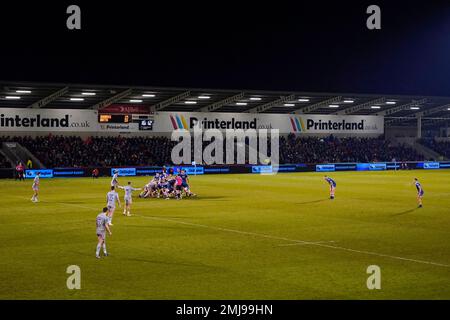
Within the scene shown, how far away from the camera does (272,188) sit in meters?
52.0

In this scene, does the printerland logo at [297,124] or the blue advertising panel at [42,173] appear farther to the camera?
the printerland logo at [297,124]

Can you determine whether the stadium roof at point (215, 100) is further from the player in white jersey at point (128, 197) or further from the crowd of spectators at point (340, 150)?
the player in white jersey at point (128, 197)

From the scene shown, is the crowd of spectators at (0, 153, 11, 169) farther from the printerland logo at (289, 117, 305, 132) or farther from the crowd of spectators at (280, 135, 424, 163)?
the printerland logo at (289, 117, 305, 132)

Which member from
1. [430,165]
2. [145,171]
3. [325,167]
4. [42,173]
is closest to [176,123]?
[145,171]

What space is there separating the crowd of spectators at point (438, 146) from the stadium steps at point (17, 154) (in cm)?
5802

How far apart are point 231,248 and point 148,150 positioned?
53.1m

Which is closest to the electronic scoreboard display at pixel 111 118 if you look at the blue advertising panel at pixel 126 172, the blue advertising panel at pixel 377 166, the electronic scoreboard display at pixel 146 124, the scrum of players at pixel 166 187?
the electronic scoreboard display at pixel 146 124

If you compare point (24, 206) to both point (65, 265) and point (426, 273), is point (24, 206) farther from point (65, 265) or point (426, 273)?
point (426, 273)

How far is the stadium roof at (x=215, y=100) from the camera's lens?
65812 mm

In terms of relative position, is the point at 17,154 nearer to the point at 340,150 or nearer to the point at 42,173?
the point at 42,173

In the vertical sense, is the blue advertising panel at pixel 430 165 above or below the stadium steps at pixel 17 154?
below

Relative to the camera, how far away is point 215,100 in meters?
78.0

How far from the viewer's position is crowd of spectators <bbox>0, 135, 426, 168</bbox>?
227 feet

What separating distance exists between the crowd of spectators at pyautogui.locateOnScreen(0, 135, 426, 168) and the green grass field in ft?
90.4
